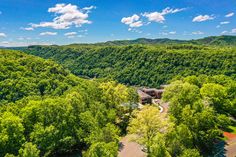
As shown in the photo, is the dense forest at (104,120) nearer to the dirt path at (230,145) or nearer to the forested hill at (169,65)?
the dirt path at (230,145)

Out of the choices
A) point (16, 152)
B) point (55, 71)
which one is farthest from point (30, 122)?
point (55, 71)

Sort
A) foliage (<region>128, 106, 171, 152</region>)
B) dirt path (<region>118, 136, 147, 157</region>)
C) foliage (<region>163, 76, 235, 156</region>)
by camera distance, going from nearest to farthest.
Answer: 1. foliage (<region>163, 76, 235, 156</region>)
2. foliage (<region>128, 106, 171, 152</region>)
3. dirt path (<region>118, 136, 147, 157</region>)

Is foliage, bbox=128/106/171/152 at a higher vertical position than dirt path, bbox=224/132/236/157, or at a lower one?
higher

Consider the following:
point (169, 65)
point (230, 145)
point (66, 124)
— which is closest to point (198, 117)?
point (230, 145)

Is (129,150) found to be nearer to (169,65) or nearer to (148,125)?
(148,125)

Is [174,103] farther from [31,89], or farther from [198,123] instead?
[31,89]

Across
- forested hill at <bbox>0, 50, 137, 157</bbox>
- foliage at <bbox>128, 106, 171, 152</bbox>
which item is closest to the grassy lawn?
foliage at <bbox>128, 106, 171, 152</bbox>

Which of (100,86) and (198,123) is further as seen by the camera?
(100,86)

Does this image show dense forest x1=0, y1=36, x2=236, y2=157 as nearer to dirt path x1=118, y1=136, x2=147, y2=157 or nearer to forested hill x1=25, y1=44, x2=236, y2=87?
dirt path x1=118, y1=136, x2=147, y2=157
